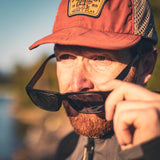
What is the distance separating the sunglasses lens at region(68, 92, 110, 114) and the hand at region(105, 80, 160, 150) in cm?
38

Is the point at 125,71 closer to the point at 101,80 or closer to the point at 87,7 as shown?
the point at 101,80

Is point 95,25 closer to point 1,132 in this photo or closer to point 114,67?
point 114,67

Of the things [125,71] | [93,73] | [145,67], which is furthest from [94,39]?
[145,67]

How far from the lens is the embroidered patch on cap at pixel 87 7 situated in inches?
68.0

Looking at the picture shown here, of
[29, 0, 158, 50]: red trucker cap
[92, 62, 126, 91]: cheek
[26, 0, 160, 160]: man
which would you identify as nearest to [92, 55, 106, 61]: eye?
[26, 0, 160, 160]: man

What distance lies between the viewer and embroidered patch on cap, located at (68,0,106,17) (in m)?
1.73

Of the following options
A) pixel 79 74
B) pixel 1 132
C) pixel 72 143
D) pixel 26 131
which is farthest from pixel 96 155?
pixel 1 132

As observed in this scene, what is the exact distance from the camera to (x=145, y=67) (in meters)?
1.98

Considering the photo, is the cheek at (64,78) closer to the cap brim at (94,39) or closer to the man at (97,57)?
the man at (97,57)

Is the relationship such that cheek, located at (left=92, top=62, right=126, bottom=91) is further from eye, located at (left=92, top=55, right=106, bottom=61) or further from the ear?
the ear

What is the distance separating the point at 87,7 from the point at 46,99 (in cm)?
98

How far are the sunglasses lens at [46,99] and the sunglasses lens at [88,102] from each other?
0.54ft

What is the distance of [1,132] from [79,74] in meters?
35.2

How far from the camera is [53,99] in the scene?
1.85 metres
